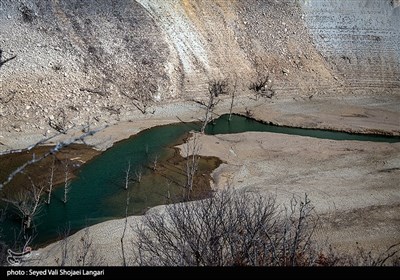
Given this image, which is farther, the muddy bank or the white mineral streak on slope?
the white mineral streak on slope

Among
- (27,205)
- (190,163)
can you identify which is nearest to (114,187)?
(27,205)

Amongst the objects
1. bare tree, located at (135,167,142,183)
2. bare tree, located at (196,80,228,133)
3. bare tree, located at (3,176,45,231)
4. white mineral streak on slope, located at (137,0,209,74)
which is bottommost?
bare tree, located at (3,176,45,231)

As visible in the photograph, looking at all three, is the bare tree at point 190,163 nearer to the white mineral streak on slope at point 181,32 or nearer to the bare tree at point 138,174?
the bare tree at point 138,174

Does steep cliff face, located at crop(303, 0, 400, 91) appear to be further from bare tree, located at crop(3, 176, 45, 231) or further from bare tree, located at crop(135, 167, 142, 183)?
bare tree, located at crop(3, 176, 45, 231)

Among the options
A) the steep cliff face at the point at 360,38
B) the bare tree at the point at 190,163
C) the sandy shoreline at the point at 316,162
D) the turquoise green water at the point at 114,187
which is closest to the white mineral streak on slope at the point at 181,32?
the sandy shoreline at the point at 316,162

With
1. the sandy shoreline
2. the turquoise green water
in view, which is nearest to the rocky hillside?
the sandy shoreline
